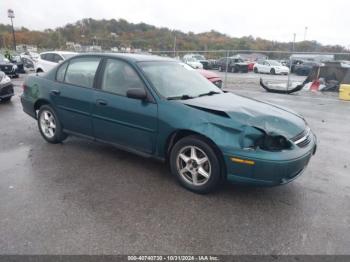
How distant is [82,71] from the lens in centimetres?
477

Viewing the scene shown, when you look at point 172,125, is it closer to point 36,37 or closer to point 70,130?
point 70,130

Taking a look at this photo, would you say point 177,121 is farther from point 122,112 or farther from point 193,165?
point 122,112

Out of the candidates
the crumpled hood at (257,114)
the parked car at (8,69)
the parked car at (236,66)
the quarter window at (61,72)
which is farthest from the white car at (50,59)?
the parked car at (236,66)

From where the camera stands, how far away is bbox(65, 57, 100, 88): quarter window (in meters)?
4.59

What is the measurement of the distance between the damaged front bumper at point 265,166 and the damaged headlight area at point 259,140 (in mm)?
79

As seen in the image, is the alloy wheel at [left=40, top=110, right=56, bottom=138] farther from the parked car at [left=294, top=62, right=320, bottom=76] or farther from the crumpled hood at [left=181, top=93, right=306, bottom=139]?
the parked car at [left=294, top=62, right=320, bottom=76]

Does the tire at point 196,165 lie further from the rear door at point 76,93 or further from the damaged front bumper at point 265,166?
the rear door at point 76,93

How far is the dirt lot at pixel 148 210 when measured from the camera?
2697mm

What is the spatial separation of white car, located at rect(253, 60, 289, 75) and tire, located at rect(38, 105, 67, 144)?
25785 mm

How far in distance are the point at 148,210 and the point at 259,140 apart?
4.53 ft

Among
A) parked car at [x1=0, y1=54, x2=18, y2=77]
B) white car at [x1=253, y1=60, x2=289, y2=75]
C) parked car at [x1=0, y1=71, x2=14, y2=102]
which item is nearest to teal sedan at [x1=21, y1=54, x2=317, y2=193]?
parked car at [x1=0, y1=71, x2=14, y2=102]

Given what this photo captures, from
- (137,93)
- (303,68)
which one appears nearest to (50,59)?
(137,93)

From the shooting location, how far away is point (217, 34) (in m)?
61.4

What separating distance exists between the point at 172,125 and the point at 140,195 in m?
0.89
